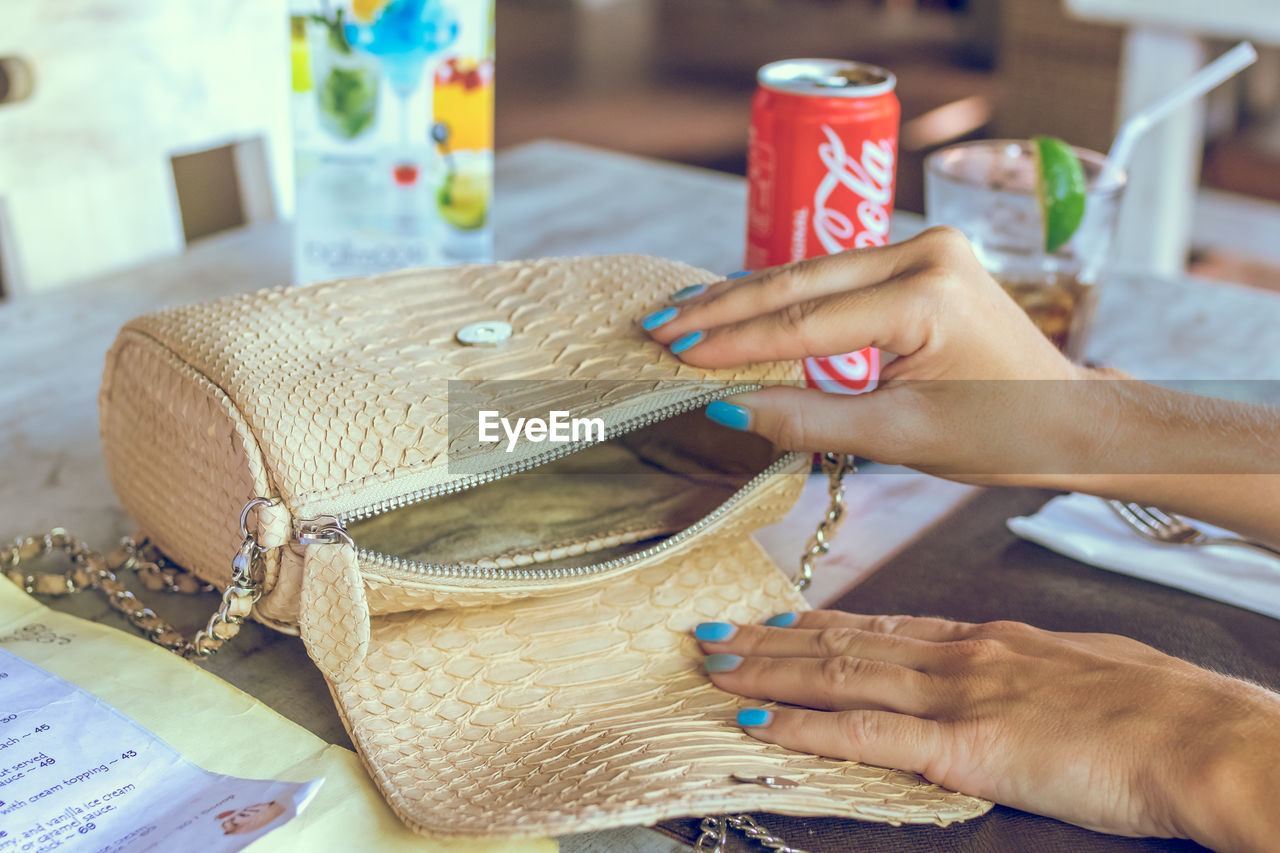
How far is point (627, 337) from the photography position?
61 centimetres

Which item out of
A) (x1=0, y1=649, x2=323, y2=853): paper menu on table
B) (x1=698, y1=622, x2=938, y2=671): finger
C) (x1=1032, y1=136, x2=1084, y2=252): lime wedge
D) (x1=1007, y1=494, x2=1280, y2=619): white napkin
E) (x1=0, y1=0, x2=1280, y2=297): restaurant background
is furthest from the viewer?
(x1=0, y1=0, x2=1280, y2=297): restaurant background

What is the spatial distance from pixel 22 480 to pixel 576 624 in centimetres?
44

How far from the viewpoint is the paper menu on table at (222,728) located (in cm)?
44

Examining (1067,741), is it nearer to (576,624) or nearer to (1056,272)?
(576,624)

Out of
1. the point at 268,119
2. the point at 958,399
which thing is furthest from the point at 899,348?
the point at 268,119

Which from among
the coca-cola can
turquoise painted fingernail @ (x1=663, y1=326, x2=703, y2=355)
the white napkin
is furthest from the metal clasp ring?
the white napkin

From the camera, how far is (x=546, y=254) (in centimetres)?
115

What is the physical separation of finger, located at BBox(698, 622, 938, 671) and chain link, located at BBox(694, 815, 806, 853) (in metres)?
0.10

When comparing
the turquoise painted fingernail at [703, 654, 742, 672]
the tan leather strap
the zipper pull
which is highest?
the zipper pull

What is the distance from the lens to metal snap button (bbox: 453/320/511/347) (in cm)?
59

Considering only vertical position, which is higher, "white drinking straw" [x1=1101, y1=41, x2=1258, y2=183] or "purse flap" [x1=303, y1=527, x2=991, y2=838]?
"white drinking straw" [x1=1101, y1=41, x2=1258, y2=183]

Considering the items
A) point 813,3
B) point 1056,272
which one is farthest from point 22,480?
point 813,3

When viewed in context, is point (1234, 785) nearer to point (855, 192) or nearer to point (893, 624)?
point (893, 624)

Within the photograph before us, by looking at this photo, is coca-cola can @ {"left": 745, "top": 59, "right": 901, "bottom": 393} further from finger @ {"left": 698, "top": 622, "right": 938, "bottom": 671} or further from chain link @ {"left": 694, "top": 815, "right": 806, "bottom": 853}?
chain link @ {"left": 694, "top": 815, "right": 806, "bottom": 853}
